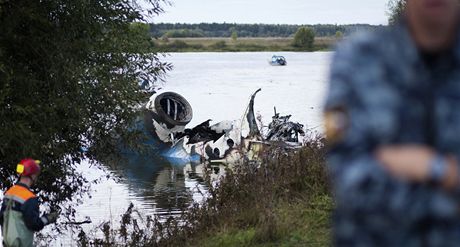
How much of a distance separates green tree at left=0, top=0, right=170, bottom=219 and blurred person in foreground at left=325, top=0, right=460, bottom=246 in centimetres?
919

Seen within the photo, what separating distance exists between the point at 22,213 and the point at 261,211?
10.1 ft

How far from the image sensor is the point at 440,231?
7.22ft

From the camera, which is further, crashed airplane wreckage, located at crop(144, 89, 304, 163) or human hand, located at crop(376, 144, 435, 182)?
crashed airplane wreckage, located at crop(144, 89, 304, 163)

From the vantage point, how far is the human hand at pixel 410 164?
84.9 inches

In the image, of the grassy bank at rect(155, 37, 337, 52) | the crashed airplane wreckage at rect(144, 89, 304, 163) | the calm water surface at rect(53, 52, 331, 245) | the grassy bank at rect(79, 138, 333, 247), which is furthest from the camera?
the grassy bank at rect(155, 37, 337, 52)

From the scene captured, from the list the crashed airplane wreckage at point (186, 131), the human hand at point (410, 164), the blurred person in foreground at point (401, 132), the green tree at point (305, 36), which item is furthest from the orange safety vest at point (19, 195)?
the green tree at point (305, 36)

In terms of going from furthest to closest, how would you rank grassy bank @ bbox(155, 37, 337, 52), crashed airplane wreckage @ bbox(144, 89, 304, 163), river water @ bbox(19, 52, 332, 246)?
grassy bank @ bbox(155, 37, 337, 52) → crashed airplane wreckage @ bbox(144, 89, 304, 163) → river water @ bbox(19, 52, 332, 246)

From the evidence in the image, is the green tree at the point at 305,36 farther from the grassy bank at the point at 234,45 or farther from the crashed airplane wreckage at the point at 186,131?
the crashed airplane wreckage at the point at 186,131

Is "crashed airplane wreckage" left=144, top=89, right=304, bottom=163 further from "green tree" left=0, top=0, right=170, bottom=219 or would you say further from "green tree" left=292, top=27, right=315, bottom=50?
"green tree" left=292, top=27, right=315, bottom=50

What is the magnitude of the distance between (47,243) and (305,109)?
35.3 metres

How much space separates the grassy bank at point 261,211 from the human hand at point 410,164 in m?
6.51

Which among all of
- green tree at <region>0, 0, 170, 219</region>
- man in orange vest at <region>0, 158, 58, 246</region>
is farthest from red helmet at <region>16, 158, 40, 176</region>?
green tree at <region>0, 0, 170, 219</region>

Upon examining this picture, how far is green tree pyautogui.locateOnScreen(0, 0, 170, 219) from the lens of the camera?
38.0 ft

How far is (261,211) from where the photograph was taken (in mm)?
9656
